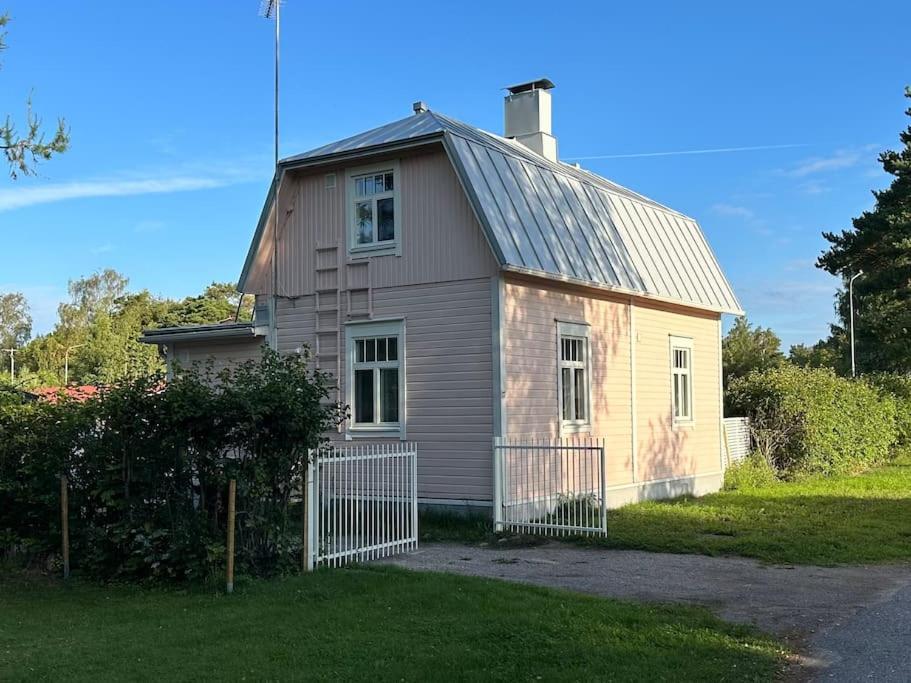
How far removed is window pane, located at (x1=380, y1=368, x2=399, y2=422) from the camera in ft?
48.5

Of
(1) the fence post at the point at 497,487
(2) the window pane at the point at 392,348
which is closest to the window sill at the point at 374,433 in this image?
(2) the window pane at the point at 392,348

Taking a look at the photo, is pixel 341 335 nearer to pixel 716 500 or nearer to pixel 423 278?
pixel 423 278

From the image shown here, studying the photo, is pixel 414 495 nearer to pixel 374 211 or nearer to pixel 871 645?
pixel 374 211

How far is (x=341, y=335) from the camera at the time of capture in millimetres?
15312

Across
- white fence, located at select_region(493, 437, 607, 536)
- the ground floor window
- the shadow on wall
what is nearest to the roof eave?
the ground floor window

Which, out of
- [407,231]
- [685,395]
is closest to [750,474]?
[685,395]

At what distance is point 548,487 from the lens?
1437 centimetres

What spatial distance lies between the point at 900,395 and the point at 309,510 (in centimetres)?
2442

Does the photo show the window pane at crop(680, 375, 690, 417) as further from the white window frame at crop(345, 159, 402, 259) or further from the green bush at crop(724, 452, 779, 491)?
the white window frame at crop(345, 159, 402, 259)

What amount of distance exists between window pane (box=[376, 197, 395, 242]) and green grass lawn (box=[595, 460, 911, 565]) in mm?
5809

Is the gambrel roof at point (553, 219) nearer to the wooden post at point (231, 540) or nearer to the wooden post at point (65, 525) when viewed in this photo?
the wooden post at point (231, 540)

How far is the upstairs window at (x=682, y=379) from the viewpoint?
1880 centimetres

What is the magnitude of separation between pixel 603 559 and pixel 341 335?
6.18 metres

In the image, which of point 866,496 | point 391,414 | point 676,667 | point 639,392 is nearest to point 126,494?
point 391,414
